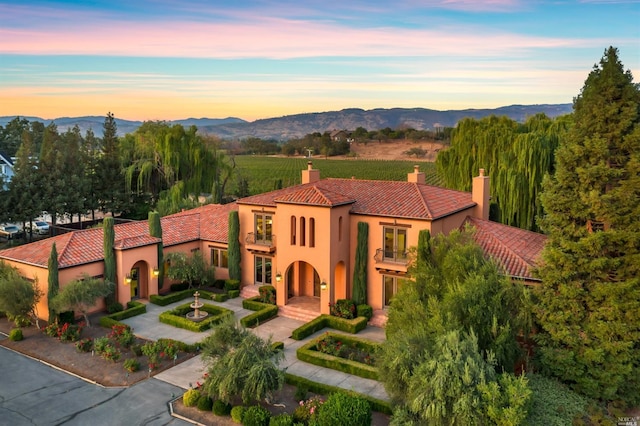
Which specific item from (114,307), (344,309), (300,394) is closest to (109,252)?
(114,307)

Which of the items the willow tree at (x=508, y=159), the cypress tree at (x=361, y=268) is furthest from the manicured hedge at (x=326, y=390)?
the willow tree at (x=508, y=159)

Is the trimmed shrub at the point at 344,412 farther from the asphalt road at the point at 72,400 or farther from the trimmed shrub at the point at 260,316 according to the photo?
the trimmed shrub at the point at 260,316

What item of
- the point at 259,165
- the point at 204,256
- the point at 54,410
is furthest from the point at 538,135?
the point at 259,165

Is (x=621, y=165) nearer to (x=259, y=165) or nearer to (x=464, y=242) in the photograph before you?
(x=464, y=242)

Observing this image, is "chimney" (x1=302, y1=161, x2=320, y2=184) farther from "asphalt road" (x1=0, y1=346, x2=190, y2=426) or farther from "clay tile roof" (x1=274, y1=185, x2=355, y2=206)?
"asphalt road" (x1=0, y1=346, x2=190, y2=426)

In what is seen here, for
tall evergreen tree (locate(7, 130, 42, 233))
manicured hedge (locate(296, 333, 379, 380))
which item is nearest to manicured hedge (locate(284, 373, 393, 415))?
manicured hedge (locate(296, 333, 379, 380))

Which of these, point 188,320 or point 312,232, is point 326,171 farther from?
point 188,320
